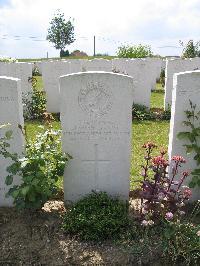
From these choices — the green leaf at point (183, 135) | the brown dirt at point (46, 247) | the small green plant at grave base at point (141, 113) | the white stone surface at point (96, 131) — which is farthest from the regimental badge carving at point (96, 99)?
the small green plant at grave base at point (141, 113)

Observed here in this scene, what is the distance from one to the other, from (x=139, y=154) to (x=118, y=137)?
2.56m

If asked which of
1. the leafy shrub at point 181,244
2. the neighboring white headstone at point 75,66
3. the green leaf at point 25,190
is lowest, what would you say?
the leafy shrub at point 181,244

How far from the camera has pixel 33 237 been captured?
4.34 m

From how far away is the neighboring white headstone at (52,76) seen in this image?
10.9m

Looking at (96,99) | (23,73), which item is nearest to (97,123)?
(96,99)

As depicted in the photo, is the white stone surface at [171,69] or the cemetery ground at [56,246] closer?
the cemetery ground at [56,246]

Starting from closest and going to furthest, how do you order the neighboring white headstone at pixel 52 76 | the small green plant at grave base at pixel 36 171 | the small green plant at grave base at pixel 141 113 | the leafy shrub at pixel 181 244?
the leafy shrub at pixel 181 244, the small green plant at grave base at pixel 36 171, the small green plant at grave base at pixel 141 113, the neighboring white headstone at pixel 52 76

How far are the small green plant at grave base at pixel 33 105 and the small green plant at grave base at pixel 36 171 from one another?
6049 mm

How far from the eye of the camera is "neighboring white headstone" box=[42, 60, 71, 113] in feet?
35.7

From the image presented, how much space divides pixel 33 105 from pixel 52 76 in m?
1.10

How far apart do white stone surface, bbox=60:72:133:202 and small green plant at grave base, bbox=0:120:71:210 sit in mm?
290

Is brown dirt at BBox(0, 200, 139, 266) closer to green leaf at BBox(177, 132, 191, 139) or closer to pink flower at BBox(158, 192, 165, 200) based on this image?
pink flower at BBox(158, 192, 165, 200)

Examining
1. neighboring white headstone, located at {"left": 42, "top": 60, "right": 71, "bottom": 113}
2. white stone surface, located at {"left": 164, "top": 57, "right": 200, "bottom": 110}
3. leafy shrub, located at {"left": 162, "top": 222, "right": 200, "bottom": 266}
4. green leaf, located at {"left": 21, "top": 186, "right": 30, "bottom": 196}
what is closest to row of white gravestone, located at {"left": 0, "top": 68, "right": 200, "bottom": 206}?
green leaf, located at {"left": 21, "top": 186, "right": 30, "bottom": 196}

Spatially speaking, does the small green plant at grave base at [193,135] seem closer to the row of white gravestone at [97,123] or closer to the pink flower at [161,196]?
the row of white gravestone at [97,123]
